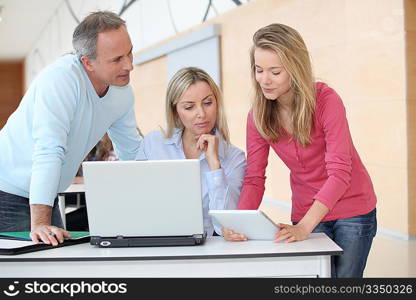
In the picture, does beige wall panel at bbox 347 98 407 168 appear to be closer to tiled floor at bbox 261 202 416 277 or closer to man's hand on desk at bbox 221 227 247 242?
tiled floor at bbox 261 202 416 277

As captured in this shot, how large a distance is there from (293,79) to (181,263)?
75 cm

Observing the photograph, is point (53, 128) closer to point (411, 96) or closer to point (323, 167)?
point (323, 167)

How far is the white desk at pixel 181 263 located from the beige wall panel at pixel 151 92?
7950 millimetres

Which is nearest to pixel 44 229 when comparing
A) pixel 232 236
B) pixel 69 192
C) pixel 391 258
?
pixel 232 236

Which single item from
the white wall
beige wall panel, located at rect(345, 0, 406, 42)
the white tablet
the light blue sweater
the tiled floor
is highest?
the white wall

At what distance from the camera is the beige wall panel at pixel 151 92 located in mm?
10422

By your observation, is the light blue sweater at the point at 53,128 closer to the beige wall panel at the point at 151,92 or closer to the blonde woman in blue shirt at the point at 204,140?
the blonde woman in blue shirt at the point at 204,140

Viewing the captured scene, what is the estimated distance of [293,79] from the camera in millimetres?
2217

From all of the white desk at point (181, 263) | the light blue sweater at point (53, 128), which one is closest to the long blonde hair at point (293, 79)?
the white desk at point (181, 263)

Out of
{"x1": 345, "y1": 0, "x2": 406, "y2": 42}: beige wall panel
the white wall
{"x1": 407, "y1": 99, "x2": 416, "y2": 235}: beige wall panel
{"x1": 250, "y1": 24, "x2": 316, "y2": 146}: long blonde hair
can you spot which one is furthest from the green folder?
{"x1": 345, "y1": 0, "x2": 406, "y2": 42}: beige wall panel

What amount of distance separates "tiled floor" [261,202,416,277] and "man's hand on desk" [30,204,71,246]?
244cm

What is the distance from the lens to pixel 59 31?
16.8m

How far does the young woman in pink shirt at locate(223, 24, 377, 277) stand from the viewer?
7.21 ft

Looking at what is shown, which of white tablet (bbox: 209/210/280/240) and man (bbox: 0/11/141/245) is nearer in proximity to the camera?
white tablet (bbox: 209/210/280/240)
